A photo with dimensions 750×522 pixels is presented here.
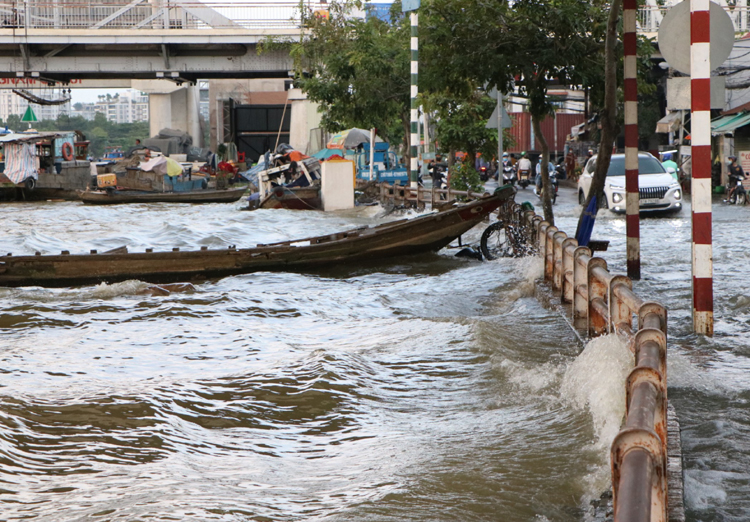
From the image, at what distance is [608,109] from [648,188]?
31.4 feet

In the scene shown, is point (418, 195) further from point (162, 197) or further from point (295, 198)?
point (162, 197)

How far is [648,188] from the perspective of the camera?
64.8ft

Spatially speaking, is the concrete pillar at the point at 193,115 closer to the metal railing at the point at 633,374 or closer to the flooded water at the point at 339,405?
the flooded water at the point at 339,405

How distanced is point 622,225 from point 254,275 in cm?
919

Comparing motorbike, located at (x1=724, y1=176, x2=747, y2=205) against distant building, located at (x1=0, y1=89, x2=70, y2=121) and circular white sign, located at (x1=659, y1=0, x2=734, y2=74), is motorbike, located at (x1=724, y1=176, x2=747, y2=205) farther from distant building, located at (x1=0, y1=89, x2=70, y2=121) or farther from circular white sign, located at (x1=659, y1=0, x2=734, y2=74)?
distant building, located at (x1=0, y1=89, x2=70, y2=121)

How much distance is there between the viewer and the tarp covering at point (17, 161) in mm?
35094

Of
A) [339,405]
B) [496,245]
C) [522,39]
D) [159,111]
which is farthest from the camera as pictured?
[159,111]

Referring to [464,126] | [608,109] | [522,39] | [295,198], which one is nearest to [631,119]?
[608,109]

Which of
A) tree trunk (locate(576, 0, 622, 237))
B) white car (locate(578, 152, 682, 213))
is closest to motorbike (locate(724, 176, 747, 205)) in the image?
white car (locate(578, 152, 682, 213))

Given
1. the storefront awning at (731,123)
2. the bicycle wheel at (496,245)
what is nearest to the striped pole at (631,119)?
the bicycle wheel at (496,245)

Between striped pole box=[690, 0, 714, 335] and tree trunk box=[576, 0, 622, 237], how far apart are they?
12.0ft

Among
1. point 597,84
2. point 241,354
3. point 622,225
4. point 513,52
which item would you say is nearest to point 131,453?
point 241,354

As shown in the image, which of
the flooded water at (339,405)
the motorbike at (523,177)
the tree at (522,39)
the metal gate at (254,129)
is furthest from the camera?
the metal gate at (254,129)

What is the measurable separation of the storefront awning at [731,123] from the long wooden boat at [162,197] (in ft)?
54.4
